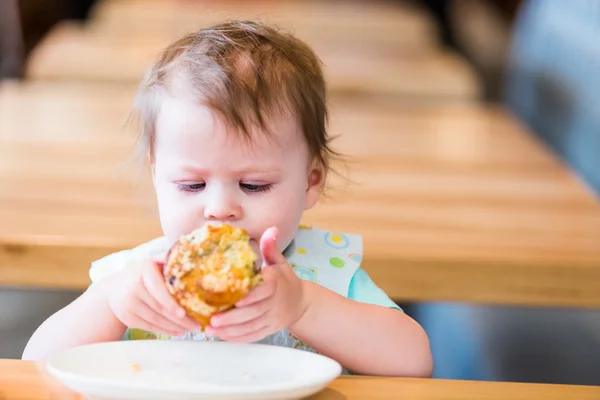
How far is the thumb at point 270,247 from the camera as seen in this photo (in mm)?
948

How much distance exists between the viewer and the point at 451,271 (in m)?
1.63

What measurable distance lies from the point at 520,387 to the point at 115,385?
1.32 feet

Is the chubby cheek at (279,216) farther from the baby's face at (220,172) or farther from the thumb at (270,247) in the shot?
the thumb at (270,247)

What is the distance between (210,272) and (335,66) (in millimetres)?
2901

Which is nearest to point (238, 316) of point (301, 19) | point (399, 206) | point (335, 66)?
point (399, 206)

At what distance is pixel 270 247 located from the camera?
3.12 ft

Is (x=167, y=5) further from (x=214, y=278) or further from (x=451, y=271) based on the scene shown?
(x=214, y=278)

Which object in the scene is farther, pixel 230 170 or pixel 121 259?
pixel 121 259

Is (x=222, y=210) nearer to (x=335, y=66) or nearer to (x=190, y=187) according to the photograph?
(x=190, y=187)

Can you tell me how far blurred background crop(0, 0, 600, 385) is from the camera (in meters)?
1.64

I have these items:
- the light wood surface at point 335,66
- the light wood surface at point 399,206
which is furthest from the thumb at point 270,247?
the light wood surface at point 335,66

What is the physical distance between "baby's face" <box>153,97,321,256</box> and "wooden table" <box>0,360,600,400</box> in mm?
223

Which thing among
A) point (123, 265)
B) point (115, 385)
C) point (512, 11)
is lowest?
point (512, 11)

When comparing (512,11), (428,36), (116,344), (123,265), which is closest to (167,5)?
(428,36)
